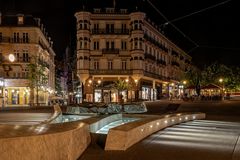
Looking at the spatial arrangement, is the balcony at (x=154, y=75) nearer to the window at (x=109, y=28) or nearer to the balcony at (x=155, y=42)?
the balcony at (x=155, y=42)

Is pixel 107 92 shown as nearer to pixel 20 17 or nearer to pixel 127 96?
pixel 127 96

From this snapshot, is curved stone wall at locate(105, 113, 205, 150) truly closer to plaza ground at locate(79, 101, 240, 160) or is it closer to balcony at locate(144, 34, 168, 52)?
plaza ground at locate(79, 101, 240, 160)

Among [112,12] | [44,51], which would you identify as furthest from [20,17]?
[112,12]

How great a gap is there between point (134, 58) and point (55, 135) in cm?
5957

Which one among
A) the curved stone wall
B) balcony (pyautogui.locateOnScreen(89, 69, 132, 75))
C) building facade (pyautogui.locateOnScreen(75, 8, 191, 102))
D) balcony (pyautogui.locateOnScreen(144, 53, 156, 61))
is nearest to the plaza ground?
the curved stone wall

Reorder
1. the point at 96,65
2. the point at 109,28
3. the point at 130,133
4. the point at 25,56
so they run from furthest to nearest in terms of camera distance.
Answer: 1. the point at 96,65
2. the point at 109,28
3. the point at 25,56
4. the point at 130,133

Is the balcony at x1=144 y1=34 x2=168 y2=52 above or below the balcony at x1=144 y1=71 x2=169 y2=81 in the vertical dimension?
above

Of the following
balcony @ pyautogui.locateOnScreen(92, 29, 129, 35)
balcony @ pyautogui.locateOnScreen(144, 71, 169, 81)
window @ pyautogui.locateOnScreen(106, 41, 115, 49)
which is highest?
balcony @ pyautogui.locateOnScreen(92, 29, 129, 35)

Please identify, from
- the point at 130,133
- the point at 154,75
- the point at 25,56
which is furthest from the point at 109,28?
the point at 130,133

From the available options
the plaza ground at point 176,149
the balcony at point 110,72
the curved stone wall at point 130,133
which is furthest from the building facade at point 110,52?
the plaza ground at point 176,149

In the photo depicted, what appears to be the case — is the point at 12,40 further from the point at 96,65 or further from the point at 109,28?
the point at 109,28

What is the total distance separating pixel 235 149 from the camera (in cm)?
1174

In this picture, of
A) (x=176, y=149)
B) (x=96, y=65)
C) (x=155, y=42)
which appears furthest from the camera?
(x=155, y=42)

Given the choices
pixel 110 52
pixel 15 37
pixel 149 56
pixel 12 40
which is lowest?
pixel 149 56
